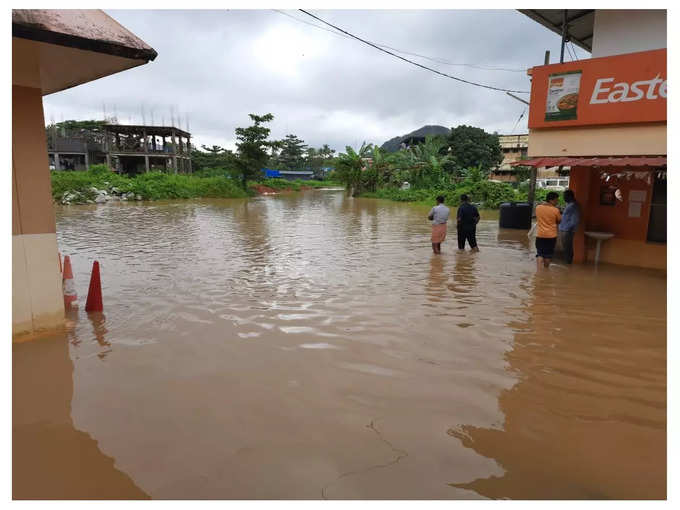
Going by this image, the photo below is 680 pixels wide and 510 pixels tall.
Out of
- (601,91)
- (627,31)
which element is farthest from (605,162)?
(627,31)

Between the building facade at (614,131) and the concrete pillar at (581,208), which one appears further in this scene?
Result: the concrete pillar at (581,208)

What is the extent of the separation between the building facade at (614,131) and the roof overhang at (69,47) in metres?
8.61

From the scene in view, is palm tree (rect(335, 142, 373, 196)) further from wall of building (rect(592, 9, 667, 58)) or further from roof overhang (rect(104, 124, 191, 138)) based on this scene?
wall of building (rect(592, 9, 667, 58))

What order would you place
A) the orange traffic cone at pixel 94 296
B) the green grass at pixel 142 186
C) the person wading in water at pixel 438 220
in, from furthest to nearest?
the green grass at pixel 142 186 → the person wading in water at pixel 438 220 → the orange traffic cone at pixel 94 296

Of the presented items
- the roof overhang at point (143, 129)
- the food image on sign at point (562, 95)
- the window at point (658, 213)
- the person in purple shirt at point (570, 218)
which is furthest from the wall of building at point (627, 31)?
the roof overhang at point (143, 129)

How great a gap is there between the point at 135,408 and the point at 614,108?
1038 centimetres

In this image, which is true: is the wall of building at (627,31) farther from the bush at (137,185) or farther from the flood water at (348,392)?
the bush at (137,185)

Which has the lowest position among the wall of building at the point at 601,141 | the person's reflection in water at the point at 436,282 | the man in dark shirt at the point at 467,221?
the person's reflection in water at the point at 436,282

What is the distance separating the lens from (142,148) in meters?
43.5

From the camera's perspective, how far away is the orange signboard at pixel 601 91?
8281 mm

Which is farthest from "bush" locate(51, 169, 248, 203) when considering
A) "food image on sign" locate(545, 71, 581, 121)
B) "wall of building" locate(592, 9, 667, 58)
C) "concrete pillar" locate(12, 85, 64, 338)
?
"wall of building" locate(592, 9, 667, 58)

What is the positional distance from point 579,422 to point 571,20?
1279 cm

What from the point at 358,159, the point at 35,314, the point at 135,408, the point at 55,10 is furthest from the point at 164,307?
the point at 358,159

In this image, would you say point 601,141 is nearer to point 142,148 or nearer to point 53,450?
point 53,450
